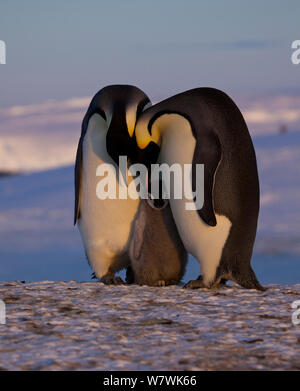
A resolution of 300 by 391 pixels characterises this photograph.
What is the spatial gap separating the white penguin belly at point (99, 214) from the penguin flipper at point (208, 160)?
0.53 metres

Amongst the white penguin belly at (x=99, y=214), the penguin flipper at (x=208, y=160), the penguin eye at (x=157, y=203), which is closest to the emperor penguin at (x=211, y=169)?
the penguin flipper at (x=208, y=160)

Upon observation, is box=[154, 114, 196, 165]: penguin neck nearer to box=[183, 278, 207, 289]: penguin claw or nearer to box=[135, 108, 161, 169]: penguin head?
box=[135, 108, 161, 169]: penguin head

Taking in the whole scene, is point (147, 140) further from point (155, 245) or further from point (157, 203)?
point (155, 245)

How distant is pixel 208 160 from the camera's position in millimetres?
4484

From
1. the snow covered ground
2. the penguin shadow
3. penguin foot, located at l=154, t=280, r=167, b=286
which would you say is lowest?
the snow covered ground

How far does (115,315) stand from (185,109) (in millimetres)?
1282

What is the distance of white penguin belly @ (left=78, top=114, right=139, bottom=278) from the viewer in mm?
4875

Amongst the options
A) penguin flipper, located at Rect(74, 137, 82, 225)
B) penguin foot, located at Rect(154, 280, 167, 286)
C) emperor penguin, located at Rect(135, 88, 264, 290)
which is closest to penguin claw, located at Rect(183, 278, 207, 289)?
emperor penguin, located at Rect(135, 88, 264, 290)

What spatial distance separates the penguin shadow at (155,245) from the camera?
15.7ft

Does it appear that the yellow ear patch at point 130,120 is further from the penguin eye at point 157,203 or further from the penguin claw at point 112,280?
the penguin claw at point 112,280

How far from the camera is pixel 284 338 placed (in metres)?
3.53
